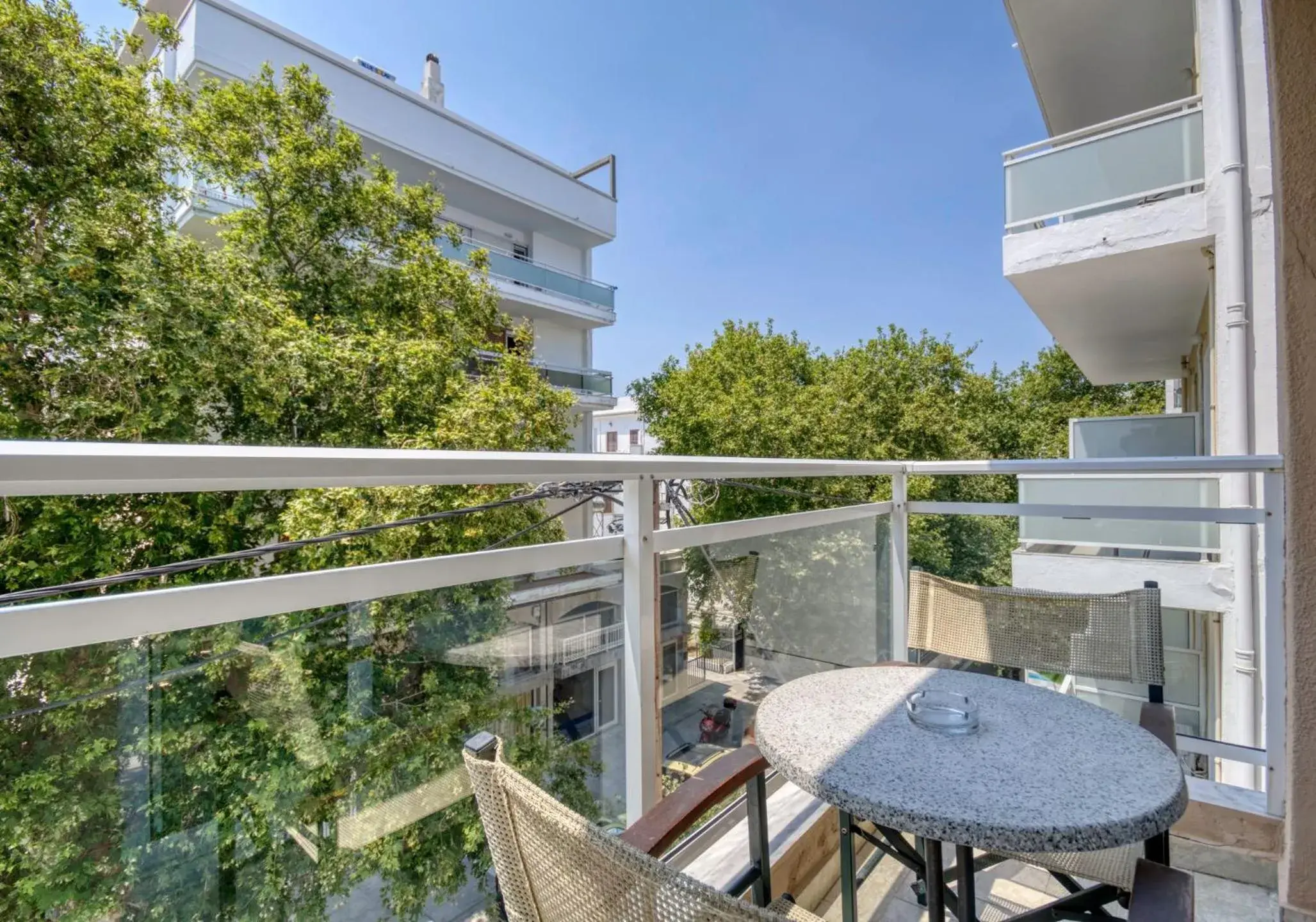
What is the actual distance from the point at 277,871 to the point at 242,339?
778 cm

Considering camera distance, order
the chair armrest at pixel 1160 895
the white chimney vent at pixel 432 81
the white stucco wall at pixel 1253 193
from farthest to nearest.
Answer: the white chimney vent at pixel 432 81
the white stucco wall at pixel 1253 193
the chair armrest at pixel 1160 895

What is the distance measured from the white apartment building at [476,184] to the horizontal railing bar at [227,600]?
10.3m

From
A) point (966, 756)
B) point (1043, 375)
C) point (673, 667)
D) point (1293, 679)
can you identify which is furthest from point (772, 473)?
point (1043, 375)

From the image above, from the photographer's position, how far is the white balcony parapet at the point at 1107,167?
4.35 m

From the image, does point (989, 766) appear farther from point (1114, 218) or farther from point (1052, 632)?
point (1114, 218)

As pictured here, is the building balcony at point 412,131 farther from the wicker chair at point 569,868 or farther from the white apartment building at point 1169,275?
the wicker chair at point 569,868

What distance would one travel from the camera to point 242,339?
285 inches

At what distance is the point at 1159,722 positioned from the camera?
4.47ft

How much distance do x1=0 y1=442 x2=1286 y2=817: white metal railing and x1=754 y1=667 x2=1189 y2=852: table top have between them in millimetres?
461

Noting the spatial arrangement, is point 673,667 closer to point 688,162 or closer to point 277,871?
point 277,871

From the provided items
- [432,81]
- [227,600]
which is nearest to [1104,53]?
[227,600]

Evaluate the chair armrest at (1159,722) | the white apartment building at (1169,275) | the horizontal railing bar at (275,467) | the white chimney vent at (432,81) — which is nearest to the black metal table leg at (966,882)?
the chair armrest at (1159,722)

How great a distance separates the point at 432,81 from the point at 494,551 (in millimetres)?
15283

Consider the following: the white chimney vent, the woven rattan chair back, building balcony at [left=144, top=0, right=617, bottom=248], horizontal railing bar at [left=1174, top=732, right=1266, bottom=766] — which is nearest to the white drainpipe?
horizontal railing bar at [left=1174, top=732, right=1266, bottom=766]
